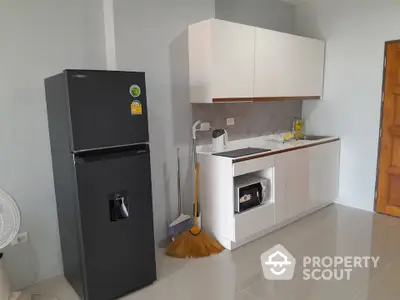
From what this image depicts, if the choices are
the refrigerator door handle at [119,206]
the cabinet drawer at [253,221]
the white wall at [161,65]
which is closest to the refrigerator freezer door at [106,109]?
the refrigerator door handle at [119,206]

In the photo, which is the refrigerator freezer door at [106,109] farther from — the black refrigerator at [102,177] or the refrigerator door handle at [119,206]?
the refrigerator door handle at [119,206]

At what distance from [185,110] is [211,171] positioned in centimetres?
66

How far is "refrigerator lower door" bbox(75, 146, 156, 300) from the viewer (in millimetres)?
2096

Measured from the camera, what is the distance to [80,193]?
2.05 metres

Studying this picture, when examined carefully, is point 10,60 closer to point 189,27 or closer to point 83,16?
point 83,16

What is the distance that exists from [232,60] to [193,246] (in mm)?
1771

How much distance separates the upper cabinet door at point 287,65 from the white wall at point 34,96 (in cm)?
159

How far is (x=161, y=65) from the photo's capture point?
115 inches

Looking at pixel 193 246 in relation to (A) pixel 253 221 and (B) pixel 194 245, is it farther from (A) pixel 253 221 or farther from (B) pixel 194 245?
(A) pixel 253 221

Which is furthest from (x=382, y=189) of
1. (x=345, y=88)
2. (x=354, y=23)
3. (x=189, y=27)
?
(x=189, y=27)

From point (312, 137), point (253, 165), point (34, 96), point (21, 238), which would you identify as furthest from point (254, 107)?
point (21, 238)

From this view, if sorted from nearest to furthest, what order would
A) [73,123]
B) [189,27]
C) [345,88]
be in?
[73,123]
[189,27]
[345,88]

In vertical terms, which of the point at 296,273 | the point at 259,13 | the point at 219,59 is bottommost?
the point at 296,273

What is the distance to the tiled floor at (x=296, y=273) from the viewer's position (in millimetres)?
2336
